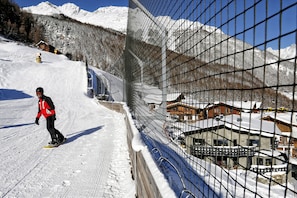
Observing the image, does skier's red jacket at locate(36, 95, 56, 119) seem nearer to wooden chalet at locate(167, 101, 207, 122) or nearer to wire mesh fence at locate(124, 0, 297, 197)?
wire mesh fence at locate(124, 0, 297, 197)

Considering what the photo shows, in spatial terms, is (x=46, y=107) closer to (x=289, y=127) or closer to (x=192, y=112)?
(x=192, y=112)

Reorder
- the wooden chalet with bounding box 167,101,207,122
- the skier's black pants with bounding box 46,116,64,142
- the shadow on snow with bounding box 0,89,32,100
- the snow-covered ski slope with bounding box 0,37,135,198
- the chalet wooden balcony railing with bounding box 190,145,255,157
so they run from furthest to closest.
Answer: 1. the shadow on snow with bounding box 0,89,32,100
2. the skier's black pants with bounding box 46,116,64,142
3. the snow-covered ski slope with bounding box 0,37,135,198
4. the wooden chalet with bounding box 167,101,207,122
5. the chalet wooden balcony railing with bounding box 190,145,255,157

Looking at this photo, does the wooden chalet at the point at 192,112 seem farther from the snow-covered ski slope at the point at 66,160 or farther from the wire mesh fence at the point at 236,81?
the snow-covered ski slope at the point at 66,160

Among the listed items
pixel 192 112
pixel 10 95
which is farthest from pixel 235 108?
pixel 10 95

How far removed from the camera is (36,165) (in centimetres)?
481

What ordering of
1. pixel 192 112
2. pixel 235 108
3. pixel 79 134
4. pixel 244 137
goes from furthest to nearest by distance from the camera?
pixel 79 134 → pixel 192 112 → pixel 244 137 → pixel 235 108

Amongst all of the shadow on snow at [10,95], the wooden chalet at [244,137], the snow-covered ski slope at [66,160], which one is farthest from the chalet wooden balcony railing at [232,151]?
the shadow on snow at [10,95]

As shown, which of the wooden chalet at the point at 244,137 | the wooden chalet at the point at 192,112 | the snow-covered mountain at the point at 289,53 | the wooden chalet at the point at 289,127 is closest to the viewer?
the snow-covered mountain at the point at 289,53

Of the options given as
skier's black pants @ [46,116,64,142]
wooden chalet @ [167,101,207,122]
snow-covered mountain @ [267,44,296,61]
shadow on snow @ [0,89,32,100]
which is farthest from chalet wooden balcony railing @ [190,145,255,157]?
shadow on snow @ [0,89,32,100]

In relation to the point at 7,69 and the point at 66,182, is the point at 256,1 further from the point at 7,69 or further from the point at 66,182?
the point at 7,69

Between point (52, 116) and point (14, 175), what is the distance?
7.32 ft

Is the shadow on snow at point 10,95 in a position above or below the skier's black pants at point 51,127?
above

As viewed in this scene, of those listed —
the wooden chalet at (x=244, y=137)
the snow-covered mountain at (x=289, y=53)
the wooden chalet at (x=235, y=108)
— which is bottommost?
the wooden chalet at (x=244, y=137)

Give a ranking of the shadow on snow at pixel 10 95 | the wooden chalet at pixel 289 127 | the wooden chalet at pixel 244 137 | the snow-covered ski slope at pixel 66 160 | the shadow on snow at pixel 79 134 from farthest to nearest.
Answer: the shadow on snow at pixel 10 95 → the shadow on snow at pixel 79 134 → the snow-covered ski slope at pixel 66 160 → the wooden chalet at pixel 244 137 → the wooden chalet at pixel 289 127
